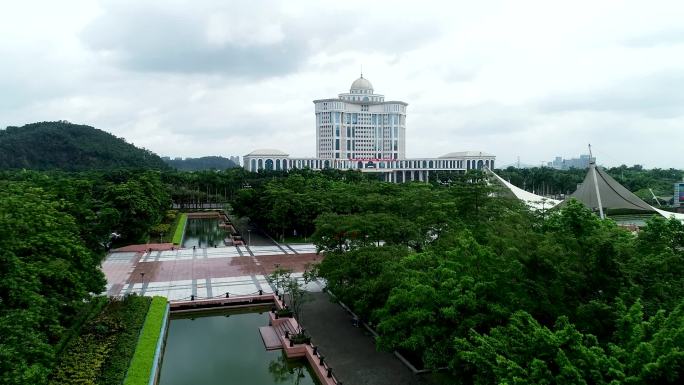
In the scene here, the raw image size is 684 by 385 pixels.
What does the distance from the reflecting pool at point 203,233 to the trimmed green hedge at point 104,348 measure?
18542mm

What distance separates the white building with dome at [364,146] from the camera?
100250mm

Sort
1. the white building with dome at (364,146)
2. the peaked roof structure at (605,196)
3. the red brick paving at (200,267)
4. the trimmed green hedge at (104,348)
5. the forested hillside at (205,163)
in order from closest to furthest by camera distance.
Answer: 1. the trimmed green hedge at (104,348)
2. the red brick paving at (200,267)
3. the peaked roof structure at (605,196)
4. the white building with dome at (364,146)
5. the forested hillside at (205,163)

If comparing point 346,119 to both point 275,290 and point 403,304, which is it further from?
point 403,304

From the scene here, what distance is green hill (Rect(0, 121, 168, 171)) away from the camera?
80625 millimetres

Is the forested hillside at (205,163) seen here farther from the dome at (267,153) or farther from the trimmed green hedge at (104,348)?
the trimmed green hedge at (104,348)

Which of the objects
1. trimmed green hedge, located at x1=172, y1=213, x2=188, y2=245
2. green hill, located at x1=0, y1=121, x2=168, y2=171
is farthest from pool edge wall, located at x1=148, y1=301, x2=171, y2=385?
green hill, located at x1=0, y1=121, x2=168, y2=171

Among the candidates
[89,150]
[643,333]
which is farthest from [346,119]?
[643,333]

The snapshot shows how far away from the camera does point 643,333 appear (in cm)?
764

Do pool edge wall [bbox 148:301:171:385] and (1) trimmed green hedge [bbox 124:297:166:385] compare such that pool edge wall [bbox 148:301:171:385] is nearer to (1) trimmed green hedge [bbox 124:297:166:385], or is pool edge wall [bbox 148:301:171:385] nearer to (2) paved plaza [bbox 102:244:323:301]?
(1) trimmed green hedge [bbox 124:297:166:385]

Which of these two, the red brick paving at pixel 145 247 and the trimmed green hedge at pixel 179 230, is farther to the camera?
the trimmed green hedge at pixel 179 230

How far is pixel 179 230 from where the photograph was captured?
135 ft

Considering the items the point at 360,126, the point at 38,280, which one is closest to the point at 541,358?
the point at 38,280

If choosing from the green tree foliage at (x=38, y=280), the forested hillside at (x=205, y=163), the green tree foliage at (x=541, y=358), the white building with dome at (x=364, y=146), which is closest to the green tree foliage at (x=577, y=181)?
the white building with dome at (x=364, y=146)

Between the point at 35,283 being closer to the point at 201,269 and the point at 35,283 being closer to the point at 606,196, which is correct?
the point at 201,269
